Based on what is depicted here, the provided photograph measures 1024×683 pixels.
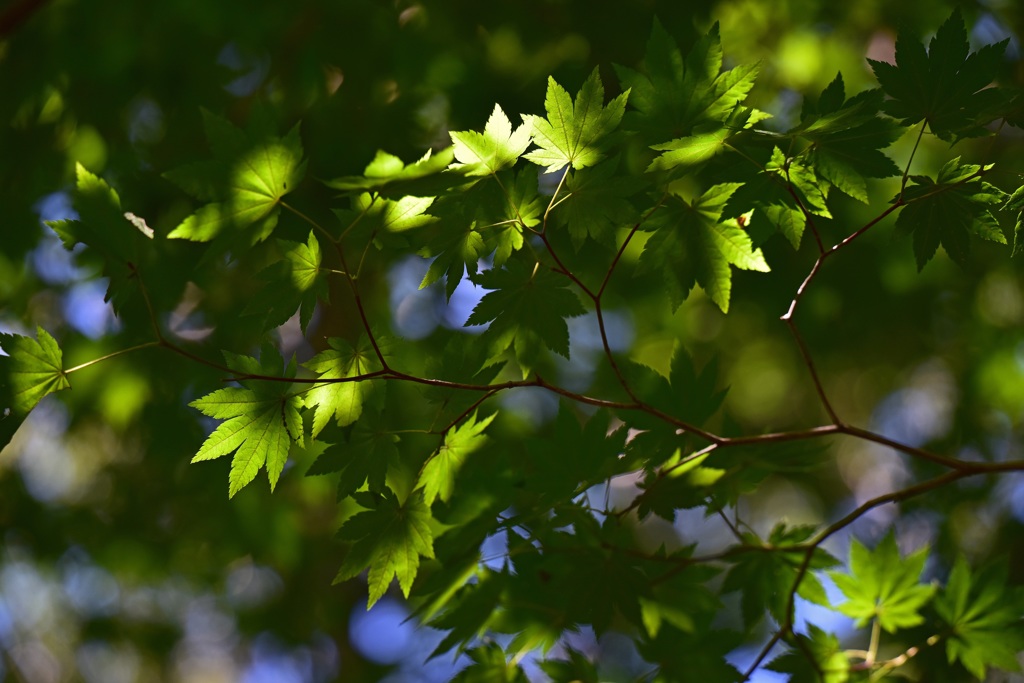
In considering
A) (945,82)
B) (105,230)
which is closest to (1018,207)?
(945,82)

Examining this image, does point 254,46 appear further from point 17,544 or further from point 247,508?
point 17,544

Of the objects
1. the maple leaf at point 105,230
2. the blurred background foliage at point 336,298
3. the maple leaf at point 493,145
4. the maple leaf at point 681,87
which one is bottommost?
the blurred background foliage at point 336,298

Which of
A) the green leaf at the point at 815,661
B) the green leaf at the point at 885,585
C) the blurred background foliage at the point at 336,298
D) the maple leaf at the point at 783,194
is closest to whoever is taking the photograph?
the maple leaf at the point at 783,194

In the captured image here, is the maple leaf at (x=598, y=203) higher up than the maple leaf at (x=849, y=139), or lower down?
lower down

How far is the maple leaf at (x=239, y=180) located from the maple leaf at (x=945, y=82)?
83 centimetres

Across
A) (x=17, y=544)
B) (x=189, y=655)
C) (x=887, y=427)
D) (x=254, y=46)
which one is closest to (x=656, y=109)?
(x=254, y=46)

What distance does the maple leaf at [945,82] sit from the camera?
1.03 metres

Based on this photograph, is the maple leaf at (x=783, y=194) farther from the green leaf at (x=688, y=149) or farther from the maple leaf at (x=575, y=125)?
the maple leaf at (x=575, y=125)

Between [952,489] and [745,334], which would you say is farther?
[745,334]

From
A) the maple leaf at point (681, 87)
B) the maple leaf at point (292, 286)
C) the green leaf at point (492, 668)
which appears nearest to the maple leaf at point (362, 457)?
the maple leaf at point (292, 286)

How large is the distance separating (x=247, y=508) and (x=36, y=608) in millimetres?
5369

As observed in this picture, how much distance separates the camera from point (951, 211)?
3.58 feet

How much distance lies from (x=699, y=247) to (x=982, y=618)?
3.01 feet

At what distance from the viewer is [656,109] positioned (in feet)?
3.77
